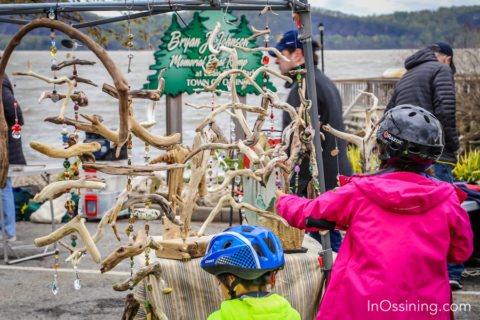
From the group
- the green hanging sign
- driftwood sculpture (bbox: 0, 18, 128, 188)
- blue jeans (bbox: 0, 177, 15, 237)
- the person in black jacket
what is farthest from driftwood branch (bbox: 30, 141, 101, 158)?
the green hanging sign

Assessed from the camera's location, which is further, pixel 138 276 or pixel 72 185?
pixel 138 276

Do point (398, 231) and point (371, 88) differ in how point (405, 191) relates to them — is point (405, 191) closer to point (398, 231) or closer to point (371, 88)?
point (398, 231)

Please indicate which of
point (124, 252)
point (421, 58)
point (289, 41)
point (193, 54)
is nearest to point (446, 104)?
point (421, 58)

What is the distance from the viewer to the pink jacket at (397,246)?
2.30 meters

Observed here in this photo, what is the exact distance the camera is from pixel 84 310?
14.9ft

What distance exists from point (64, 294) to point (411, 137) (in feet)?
11.5

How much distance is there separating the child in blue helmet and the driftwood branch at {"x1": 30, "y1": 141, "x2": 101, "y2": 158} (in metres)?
0.64

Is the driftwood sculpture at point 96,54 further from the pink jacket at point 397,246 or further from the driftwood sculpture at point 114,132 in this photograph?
the pink jacket at point 397,246

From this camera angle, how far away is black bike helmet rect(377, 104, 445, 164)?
2.38 m

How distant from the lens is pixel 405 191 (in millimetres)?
2297

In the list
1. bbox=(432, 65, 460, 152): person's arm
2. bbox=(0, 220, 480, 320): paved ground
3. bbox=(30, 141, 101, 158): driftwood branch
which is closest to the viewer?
bbox=(30, 141, 101, 158): driftwood branch

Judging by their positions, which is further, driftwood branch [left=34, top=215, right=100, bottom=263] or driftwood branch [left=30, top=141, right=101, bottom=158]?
driftwood branch [left=34, top=215, right=100, bottom=263]

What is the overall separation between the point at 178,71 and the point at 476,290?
5229mm

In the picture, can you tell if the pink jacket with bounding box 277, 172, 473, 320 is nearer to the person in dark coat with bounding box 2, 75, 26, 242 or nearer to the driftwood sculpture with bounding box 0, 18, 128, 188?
the driftwood sculpture with bounding box 0, 18, 128, 188
